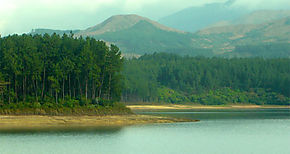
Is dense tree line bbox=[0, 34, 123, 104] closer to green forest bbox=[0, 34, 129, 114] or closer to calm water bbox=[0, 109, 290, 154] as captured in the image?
green forest bbox=[0, 34, 129, 114]

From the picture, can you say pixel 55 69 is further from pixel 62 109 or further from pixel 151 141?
pixel 151 141

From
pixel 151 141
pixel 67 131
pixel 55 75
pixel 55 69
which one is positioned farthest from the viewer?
pixel 55 75

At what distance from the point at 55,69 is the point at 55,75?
2273 millimetres

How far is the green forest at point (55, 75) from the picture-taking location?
11931 centimetres

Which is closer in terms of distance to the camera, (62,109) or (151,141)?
(151,141)

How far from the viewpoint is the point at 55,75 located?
125 metres

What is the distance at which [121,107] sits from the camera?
129 meters

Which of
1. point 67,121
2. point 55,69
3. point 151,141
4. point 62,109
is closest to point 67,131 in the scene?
point 67,121

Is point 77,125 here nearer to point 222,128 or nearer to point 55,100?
point 55,100

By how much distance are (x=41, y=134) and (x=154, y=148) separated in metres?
27.4

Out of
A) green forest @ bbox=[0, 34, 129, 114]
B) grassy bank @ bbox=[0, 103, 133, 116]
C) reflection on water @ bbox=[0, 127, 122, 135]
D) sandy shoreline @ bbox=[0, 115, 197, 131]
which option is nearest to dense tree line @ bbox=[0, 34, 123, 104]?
green forest @ bbox=[0, 34, 129, 114]

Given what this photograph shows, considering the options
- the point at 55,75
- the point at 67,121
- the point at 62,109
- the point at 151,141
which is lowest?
the point at 151,141

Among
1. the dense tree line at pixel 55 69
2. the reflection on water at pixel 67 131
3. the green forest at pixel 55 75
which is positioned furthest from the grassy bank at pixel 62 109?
the reflection on water at pixel 67 131

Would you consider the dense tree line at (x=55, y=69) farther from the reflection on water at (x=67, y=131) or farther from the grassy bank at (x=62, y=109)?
the reflection on water at (x=67, y=131)
